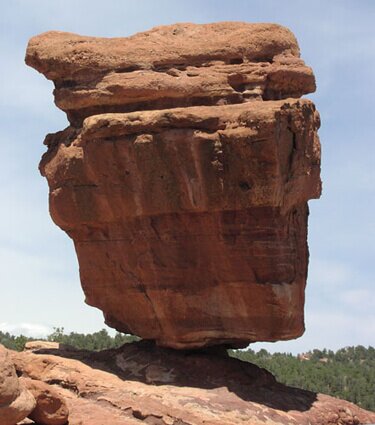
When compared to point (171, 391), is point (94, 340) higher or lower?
higher

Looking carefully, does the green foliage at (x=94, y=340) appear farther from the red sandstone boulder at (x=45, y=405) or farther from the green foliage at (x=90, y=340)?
the red sandstone boulder at (x=45, y=405)

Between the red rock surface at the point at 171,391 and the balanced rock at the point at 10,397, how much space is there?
216cm

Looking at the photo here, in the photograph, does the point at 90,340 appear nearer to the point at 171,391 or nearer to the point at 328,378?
the point at 328,378

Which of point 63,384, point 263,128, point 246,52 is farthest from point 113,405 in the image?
point 246,52

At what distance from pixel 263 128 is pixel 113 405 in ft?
25.1

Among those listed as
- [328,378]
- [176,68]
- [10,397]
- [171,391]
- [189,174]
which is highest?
[328,378]

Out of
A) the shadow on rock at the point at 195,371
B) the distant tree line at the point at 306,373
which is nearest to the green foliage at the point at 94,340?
the distant tree line at the point at 306,373

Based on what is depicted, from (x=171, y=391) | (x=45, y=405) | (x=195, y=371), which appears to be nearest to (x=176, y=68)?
(x=195, y=371)

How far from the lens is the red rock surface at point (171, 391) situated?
84.6 feet

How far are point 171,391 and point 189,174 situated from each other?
18.0 ft

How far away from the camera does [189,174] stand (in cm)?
2736

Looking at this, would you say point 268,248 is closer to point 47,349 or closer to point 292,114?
point 292,114

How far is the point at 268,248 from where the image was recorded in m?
27.8

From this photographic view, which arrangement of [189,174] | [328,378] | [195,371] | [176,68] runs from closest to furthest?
[189,174] → [195,371] → [176,68] → [328,378]
